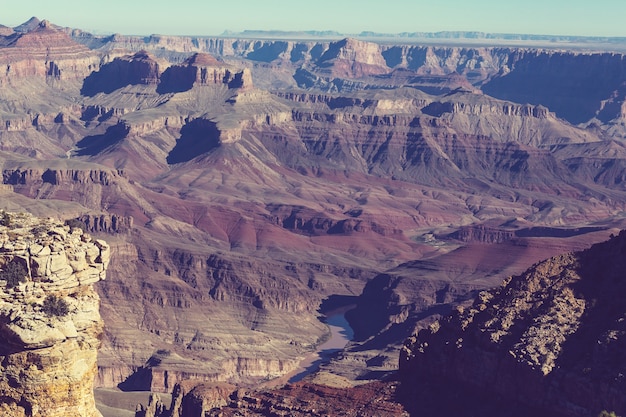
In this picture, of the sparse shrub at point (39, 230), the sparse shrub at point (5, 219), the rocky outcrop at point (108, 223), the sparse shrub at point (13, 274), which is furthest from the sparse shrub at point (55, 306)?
the rocky outcrop at point (108, 223)

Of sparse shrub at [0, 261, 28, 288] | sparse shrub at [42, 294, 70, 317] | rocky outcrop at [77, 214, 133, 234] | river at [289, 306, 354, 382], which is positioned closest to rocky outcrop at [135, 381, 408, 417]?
sparse shrub at [42, 294, 70, 317]

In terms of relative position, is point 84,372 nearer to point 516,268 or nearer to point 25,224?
point 25,224

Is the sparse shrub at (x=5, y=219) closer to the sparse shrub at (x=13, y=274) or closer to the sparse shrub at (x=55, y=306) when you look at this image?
the sparse shrub at (x=13, y=274)

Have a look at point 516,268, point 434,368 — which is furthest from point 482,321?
point 516,268

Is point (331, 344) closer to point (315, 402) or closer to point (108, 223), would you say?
point (108, 223)

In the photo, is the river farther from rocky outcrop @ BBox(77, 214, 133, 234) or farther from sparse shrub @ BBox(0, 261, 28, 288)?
sparse shrub @ BBox(0, 261, 28, 288)

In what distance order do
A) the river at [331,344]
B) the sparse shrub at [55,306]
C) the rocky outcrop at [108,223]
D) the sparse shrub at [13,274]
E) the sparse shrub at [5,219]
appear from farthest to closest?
the rocky outcrop at [108,223], the river at [331,344], the sparse shrub at [5,219], the sparse shrub at [13,274], the sparse shrub at [55,306]
